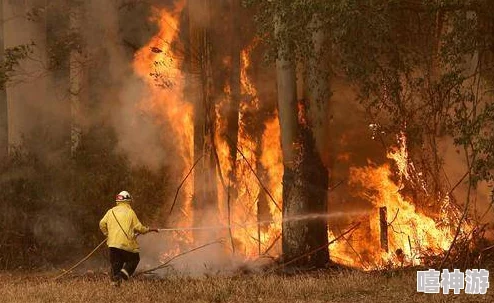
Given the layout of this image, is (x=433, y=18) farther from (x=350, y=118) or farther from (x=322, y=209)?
(x=350, y=118)

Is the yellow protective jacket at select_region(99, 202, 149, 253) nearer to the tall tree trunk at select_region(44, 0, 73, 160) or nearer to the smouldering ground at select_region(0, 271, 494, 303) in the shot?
the smouldering ground at select_region(0, 271, 494, 303)

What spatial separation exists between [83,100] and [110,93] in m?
1.22

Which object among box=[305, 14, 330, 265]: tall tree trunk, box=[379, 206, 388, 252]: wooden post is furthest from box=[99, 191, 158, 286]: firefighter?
box=[379, 206, 388, 252]: wooden post

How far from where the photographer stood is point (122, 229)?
34.4 ft

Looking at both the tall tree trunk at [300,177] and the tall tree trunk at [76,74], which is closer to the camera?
the tall tree trunk at [300,177]

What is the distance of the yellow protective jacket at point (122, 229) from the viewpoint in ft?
34.4

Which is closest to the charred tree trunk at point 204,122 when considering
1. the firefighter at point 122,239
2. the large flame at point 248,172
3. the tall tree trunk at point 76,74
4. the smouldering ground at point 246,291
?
the large flame at point 248,172

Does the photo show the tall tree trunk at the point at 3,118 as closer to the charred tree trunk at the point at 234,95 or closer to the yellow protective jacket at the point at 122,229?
the charred tree trunk at the point at 234,95

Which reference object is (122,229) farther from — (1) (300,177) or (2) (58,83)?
(2) (58,83)

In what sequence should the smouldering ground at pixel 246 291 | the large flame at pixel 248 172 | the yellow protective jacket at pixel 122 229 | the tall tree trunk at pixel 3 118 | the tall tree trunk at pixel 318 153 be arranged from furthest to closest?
the tall tree trunk at pixel 3 118
the large flame at pixel 248 172
the tall tree trunk at pixel 318 153
the yellow protective jacket at pixel 122 229
the smouldering ground at pixel 246 291

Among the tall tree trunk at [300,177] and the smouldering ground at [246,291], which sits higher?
the tall tree trunk at [300,177]

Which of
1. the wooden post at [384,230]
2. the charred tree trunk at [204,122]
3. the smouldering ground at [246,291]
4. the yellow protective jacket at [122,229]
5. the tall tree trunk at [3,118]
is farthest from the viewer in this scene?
the tall tree trunk at [3,118]

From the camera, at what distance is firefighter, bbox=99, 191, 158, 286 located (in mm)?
10492

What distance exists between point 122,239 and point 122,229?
153 millimetres
